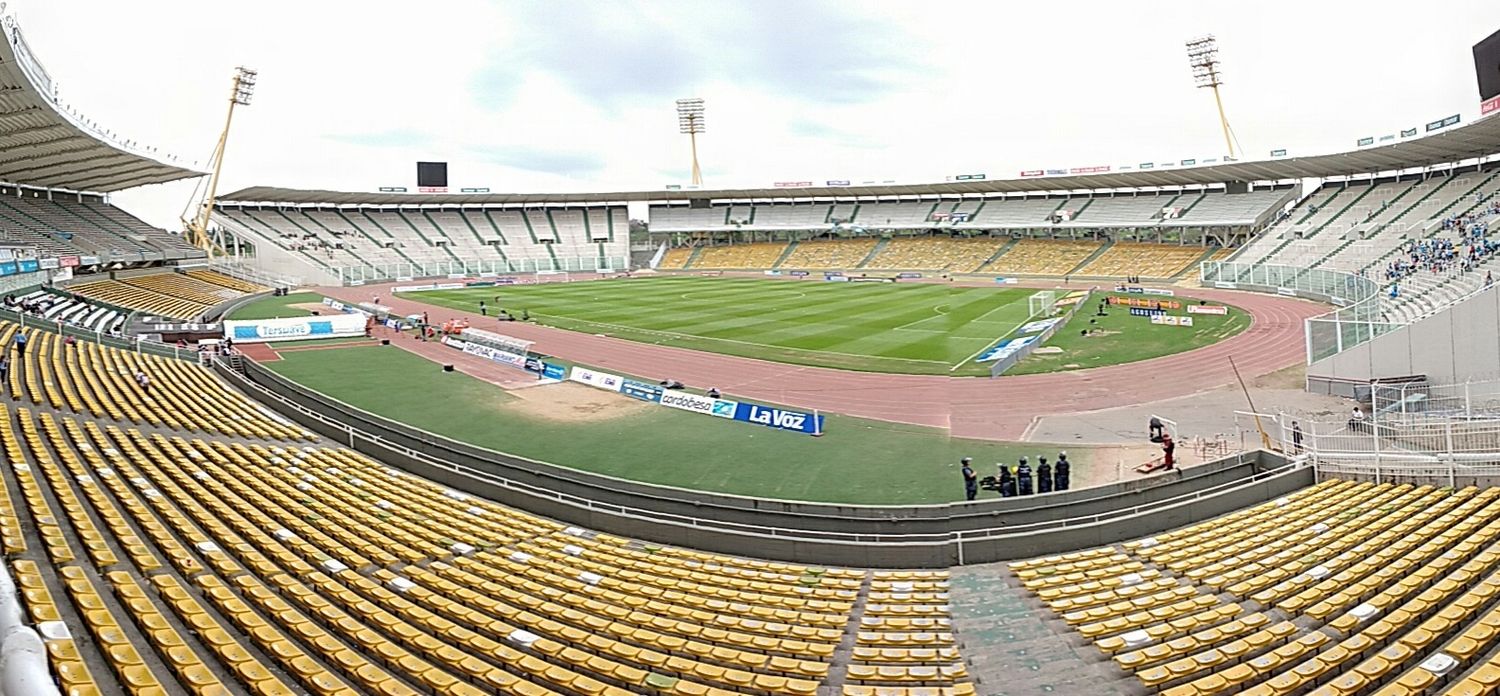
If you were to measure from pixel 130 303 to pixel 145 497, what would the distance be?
42.0 metres

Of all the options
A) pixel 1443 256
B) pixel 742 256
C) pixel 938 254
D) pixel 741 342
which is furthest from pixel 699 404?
pixel 742 256

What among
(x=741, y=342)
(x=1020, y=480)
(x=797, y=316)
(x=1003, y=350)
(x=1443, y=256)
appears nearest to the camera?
(x=1020, y=480)

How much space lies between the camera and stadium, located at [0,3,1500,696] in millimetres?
9289

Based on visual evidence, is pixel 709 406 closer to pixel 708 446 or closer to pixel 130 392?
pixel 708 446

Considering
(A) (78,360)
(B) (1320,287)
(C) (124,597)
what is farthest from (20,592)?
(B) (1320,287)

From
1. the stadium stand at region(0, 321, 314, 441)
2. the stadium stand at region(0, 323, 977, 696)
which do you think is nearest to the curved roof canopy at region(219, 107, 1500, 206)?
the stadium stand at region(0, 323, 977, 696)

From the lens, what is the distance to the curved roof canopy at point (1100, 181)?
5369cm

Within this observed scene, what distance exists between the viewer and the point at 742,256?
101 m

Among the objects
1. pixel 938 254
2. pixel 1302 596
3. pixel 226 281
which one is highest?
pixel 938 254

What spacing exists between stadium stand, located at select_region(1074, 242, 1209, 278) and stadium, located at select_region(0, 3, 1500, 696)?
12.0m

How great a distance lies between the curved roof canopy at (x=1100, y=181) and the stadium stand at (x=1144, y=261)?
6191mm

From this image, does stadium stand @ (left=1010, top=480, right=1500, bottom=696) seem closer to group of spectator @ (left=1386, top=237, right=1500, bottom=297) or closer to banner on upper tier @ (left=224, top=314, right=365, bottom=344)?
group of spectator @ (left=1386, top=237, right=1500, bottom=297)

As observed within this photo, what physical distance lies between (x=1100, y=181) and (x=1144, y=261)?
1065cm

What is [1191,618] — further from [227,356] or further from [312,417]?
[227,356]
